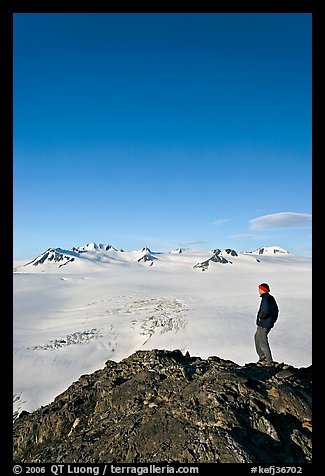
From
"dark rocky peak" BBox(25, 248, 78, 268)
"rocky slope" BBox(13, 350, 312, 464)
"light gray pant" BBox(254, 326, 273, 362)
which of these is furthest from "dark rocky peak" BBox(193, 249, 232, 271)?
"rocky slope" BBox(13, 350, 312, 464)

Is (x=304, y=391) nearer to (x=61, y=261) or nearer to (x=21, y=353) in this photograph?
(x=21, y=353)

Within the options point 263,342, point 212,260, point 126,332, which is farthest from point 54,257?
point 263,342

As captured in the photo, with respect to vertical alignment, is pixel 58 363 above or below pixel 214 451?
below

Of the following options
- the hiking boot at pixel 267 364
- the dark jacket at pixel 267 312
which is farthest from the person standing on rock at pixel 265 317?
the hiking boot at pixel 267 364

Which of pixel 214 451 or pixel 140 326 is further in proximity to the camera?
pixel 140 326

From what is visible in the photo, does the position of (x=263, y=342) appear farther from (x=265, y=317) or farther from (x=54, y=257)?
(x=54, y=257)

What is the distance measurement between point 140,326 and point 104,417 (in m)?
25.2

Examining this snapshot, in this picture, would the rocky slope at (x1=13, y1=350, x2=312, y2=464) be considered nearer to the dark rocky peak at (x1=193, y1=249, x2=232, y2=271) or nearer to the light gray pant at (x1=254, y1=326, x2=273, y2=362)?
the light gray pant at (x1=254, y1=326, x2=273, y2=362)

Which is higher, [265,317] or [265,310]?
[265,310]

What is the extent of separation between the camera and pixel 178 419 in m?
5.48

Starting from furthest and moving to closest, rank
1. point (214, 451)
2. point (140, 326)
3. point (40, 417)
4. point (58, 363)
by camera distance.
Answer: point (140, 326)
point (58, 363)
point (40, 417)
point (214, 451)

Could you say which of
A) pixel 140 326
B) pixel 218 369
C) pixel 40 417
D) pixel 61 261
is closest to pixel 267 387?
pixel 218 369
